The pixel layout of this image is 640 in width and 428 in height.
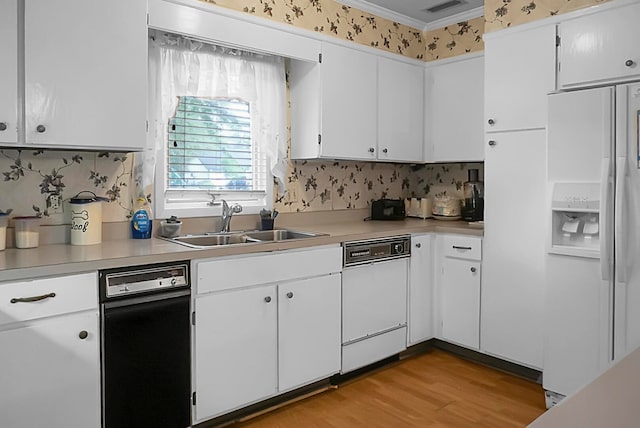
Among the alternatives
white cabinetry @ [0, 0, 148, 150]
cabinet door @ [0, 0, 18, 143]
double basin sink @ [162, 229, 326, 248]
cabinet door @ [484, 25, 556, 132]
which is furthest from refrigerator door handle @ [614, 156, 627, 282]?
cabinet door @ [0, 0, 18, 143]

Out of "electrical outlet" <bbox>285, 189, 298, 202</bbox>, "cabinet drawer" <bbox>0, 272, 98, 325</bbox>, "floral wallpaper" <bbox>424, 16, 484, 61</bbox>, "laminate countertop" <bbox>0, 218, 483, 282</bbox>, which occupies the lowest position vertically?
"cabinet drawer" <bbox>0, 272, 98, 325</bbox>

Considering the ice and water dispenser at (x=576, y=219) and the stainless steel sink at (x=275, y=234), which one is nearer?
the ice and water dispenser at (x=576, y=219)

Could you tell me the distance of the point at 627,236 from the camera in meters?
2.45

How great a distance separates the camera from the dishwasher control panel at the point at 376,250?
9.91ft

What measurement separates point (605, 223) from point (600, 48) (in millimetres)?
966

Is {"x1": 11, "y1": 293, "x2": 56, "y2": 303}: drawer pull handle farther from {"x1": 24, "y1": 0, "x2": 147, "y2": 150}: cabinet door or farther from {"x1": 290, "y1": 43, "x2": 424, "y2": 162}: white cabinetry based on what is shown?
{"x1": 290, "y1": 43, "x2": 424, "y2": 162}: white cabinetry

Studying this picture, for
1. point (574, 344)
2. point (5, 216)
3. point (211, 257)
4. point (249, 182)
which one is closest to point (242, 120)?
point (249, 182)

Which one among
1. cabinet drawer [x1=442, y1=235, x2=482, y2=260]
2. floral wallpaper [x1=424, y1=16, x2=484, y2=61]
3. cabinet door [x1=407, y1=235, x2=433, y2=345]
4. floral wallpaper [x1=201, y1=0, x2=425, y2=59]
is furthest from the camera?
floral wallpaper [x1=424, y1=16, x2=484, y2=61]

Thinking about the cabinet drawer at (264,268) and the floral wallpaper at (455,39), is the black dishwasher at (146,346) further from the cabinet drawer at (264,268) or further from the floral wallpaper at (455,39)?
the floral wallpaper at (455,39)

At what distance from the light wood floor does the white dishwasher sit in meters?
0.18

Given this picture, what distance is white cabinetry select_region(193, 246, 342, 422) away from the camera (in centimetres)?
238

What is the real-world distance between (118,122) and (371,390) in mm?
2071

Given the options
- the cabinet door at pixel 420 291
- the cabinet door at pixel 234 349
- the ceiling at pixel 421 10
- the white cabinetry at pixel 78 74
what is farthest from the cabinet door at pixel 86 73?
the cabinet door at pixel 420 291

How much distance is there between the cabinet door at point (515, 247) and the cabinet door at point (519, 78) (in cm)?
10
